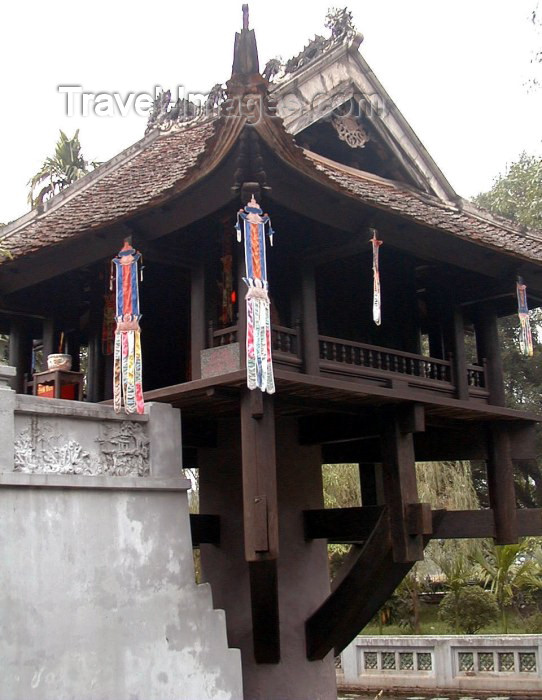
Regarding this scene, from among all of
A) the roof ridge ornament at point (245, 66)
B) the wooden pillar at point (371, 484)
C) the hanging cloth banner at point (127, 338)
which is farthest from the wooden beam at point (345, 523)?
the roof ridge ornament at point (245, 66)

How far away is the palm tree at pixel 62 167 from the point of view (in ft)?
62.2

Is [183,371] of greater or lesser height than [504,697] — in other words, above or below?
above

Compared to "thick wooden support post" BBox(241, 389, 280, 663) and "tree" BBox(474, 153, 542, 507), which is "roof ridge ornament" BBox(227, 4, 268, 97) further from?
"tree" BBox(474, 153, 542, 507)

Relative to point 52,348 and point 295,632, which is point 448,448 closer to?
point 295,632

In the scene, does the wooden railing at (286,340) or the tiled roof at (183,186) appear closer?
the tiled roof at (183,186)

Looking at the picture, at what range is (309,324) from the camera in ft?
27.5

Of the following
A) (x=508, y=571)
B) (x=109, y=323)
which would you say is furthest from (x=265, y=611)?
(x=508, y=571)

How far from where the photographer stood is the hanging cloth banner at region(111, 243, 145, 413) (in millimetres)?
7828

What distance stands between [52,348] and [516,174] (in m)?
17.8

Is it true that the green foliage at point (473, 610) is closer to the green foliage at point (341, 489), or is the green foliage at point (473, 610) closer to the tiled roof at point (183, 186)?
the green foliage at point (341, 489)

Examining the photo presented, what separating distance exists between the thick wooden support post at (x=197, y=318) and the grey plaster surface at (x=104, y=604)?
1197 mm

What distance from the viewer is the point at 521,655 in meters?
14.1

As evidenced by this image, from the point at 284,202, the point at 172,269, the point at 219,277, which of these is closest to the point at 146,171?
the point at 172,269

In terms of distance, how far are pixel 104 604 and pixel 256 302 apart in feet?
8.84
